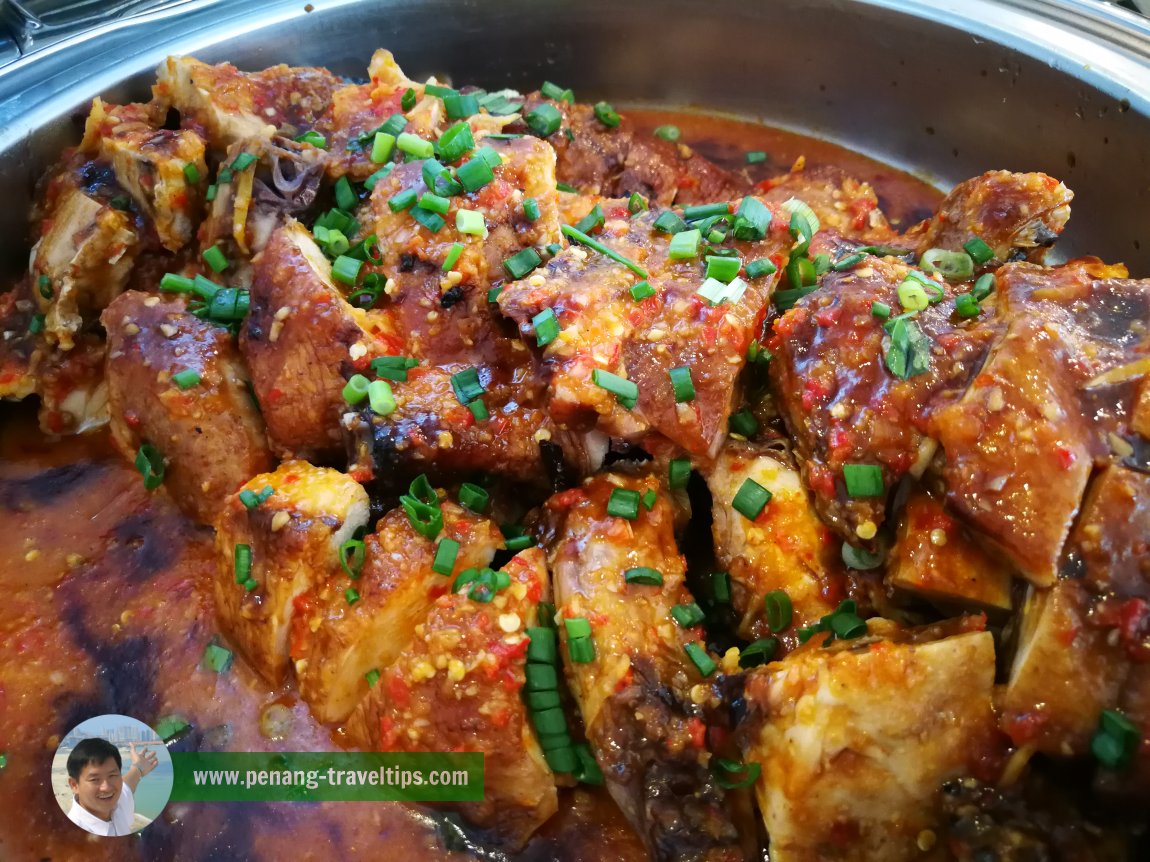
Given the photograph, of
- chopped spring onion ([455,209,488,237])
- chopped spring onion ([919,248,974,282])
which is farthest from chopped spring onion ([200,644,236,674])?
chopped spring onion ([919,248,974,282])

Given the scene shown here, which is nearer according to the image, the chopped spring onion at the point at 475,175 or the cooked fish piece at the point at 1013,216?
the cooked fish piece at the point at 1013,216

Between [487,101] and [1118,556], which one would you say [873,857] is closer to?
[1118,556]

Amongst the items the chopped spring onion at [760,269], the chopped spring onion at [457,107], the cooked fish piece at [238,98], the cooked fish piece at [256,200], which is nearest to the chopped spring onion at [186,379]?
the cooked fish piece at [256,200]

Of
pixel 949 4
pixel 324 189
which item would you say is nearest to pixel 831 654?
pixel 324 189

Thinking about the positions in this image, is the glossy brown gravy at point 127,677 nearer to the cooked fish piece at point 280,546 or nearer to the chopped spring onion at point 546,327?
the cooked fish piece at point 280,546

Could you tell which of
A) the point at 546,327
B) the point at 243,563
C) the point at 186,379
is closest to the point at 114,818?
the point at 243,563
